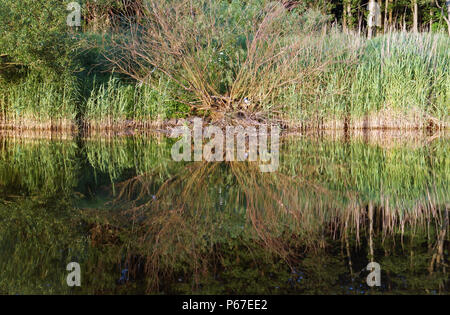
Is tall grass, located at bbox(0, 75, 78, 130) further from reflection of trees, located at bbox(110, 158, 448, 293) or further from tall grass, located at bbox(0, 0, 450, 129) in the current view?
reflection of trees, located at bbox(110, 158, 448, 293)

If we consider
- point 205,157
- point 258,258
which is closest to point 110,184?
point 205,157

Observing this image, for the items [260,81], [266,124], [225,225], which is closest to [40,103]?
[260,81]

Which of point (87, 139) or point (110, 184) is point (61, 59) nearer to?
point (87, 139)

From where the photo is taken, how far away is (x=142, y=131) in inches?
411

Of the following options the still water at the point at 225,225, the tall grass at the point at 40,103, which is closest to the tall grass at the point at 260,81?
the tall grass at the point at 40,103

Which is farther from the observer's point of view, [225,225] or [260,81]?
[260,81]

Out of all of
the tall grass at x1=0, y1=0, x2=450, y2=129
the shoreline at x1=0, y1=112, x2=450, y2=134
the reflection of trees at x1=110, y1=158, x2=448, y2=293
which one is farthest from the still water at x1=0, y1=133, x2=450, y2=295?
the tall grass at x1=0, y1=0, x2=450, y2=129

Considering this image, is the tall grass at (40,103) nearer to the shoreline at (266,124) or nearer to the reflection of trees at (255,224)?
the shoreline at (266,124)

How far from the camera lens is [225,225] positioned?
12.4 ft

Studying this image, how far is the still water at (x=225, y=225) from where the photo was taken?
2.77m

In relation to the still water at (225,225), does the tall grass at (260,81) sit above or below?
above

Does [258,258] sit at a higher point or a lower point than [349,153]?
lower

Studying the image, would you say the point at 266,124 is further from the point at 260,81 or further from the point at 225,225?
the point at 225,225

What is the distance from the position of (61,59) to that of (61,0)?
5.13 ft
